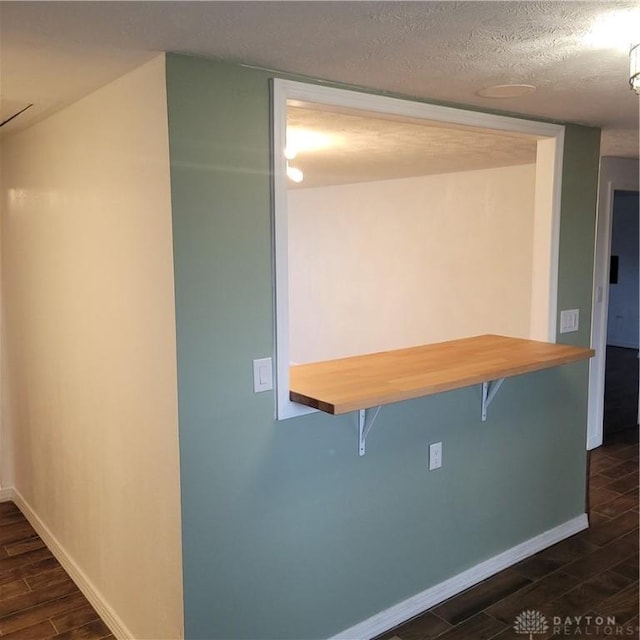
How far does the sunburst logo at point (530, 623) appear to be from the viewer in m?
2.54

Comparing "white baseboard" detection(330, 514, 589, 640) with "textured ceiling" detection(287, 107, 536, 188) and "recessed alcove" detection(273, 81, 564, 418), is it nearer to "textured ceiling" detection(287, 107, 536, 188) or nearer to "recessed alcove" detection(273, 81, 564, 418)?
"recessed alcove" detection(273, 81, 564, 418)

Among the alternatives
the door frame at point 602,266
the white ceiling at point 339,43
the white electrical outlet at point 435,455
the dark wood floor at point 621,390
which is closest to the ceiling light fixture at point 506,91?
the white ceiling at point 339,43

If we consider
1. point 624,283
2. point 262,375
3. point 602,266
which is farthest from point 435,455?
point 624,283

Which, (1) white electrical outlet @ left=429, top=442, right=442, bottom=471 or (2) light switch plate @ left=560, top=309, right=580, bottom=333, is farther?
(2) light switch plate @ left=560, top=309, right=580, bottom=333

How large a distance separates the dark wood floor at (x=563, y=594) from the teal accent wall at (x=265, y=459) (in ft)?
0.49

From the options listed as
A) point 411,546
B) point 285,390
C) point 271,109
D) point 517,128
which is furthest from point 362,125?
point 411,546

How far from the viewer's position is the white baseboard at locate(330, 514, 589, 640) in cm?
251

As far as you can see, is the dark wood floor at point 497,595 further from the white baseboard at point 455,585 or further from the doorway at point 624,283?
the doorway at point 624,283

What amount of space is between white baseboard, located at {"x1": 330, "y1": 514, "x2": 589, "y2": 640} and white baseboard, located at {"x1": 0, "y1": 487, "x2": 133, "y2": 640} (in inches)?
34.8

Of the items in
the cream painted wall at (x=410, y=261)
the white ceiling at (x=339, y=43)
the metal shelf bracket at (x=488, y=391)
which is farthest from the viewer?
the cream painted wall at (x=410, y=261)

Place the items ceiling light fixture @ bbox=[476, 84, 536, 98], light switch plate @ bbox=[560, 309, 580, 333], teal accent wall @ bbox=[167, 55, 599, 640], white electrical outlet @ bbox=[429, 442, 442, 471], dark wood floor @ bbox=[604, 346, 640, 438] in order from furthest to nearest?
dark wood floor @ bbox=[604, 346, 640, 438] < light switch plate @ bbox=[560, 309, 580, 333] < white electrical outlet @ bbox=[429, 442, 442, 471] < ceiling light fixture @ bbox=[476, 84, 536, 98] < teal accent wall @ bbox=[167, 55, 599, 640]

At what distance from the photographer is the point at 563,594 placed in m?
2.79

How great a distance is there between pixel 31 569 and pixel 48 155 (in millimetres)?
1972

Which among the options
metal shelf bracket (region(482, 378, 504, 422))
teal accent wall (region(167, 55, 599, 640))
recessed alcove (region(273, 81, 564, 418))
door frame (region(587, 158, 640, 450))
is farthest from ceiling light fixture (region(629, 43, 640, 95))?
door frame (region(587, 158, 640, 450))
